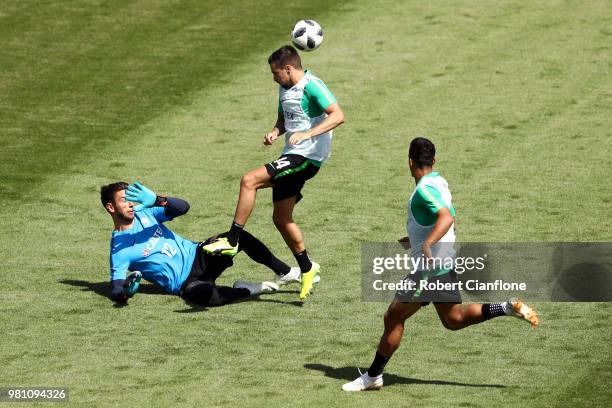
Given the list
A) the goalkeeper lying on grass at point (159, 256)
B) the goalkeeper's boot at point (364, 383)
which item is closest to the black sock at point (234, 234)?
the goalkeeper lying on grass at point (159, 256)

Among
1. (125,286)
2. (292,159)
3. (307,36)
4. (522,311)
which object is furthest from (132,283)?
(522,311)

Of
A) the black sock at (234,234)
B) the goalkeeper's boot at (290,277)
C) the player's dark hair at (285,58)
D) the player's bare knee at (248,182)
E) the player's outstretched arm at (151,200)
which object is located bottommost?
the goalkeeper's boot at (290,277)

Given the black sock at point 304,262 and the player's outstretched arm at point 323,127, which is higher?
the player's outstretched arm at point 323,127

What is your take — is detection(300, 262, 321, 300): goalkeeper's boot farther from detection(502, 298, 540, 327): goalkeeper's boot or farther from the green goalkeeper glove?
detection(502, 298, 540, 327): goalkeeper's boot

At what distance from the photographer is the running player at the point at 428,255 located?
406 inches

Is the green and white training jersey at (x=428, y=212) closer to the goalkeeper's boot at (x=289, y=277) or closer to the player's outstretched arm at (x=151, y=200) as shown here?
the goalkeeper's boot at (x=289, y=277)

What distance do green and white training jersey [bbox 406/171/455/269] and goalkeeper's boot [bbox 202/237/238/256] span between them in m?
2.67

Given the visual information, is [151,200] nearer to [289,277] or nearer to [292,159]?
[292,159]

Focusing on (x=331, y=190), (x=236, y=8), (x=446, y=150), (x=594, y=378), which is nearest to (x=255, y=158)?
(x=331, y=190)

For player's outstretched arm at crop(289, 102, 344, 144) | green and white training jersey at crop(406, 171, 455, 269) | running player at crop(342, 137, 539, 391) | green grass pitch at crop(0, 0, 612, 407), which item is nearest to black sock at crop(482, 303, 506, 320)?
running player at crop(342, 137, 539, 391)

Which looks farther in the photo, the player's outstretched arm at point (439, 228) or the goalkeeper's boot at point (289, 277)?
the goalkeeper's boot at point (289, 277)

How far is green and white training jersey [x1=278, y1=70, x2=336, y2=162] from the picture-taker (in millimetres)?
12938

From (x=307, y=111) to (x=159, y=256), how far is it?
7.03 ft

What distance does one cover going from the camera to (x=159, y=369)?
11273 mm
